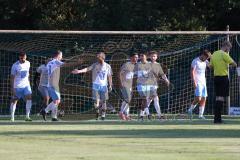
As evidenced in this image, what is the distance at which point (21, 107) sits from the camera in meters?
27.3

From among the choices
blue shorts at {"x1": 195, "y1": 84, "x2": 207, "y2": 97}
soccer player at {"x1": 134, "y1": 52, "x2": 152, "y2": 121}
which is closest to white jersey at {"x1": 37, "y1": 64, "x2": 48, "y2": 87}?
soccer player at {"x1": 134, "y1": 52, "x2": 152, "y2": 121}

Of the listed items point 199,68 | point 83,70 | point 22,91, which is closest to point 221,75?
point 199,68

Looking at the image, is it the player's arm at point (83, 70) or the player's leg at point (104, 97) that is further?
the player's leg at point (104, 97)

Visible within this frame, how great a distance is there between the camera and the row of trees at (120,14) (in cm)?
3478

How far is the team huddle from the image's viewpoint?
2377 cm

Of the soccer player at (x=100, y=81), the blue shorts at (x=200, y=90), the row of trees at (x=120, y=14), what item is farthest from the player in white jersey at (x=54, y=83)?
the row of trees at (x=120, y=14)

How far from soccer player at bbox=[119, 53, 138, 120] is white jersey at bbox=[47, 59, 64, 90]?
184 cm

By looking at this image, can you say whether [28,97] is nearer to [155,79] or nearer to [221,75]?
[155,79]

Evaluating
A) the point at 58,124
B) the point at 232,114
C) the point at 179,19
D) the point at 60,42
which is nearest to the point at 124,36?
the point at 60,42

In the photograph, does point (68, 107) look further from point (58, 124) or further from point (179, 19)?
point (179, 19)

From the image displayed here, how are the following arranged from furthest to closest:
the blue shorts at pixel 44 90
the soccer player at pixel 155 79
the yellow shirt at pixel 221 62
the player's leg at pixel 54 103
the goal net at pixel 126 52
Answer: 1. the goal net at pixel 126 52
2. the blue shorts at pixel 44 90
3. the soccer player at pixel 155 79
4. the player's leg at pixel 54 103
5. the yellow shirt at pixel 221 62

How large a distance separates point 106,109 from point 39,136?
7.14 meters

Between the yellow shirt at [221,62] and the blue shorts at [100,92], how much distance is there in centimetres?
334

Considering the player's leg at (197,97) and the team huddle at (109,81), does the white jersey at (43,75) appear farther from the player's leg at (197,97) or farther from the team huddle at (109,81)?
the player's leg at (197,97)
